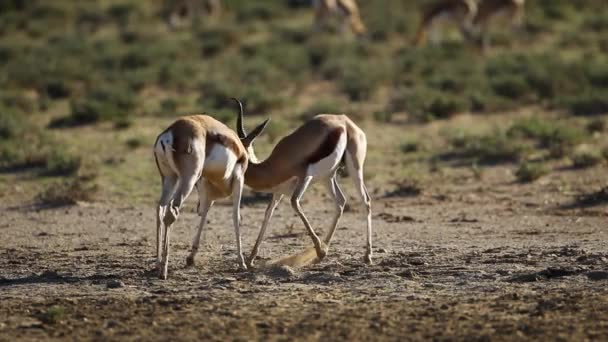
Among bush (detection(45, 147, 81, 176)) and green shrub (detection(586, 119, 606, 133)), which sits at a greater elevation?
green shrub (detection(586, 119, 606, 133))

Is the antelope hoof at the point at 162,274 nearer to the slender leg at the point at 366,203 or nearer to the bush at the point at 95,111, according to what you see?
the slender leg at the point at 366,203

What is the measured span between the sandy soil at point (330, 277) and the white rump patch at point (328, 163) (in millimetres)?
825

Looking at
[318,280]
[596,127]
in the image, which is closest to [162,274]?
[318,280]

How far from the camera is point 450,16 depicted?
→ 3073cm

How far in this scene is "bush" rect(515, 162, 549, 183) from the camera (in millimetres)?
15359

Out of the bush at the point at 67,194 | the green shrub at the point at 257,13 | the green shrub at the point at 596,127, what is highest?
the green shrub at the point at 257,13

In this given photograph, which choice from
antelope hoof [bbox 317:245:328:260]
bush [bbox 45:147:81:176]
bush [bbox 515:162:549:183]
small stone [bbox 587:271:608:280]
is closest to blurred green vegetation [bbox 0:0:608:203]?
bush [bbox 45:147:81:176]

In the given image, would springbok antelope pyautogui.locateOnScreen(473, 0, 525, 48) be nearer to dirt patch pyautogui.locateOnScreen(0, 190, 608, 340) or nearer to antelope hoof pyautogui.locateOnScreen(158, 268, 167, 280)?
dirt patch pyautogui.locateOnScreen(0, 190, 608, 340)

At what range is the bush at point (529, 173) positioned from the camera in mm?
15359

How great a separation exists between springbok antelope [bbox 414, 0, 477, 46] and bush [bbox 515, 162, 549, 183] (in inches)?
577

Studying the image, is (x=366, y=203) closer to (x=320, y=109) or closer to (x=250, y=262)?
(x=250, y=262)

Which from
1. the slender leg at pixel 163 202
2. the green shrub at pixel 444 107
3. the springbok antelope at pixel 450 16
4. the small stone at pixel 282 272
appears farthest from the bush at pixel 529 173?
the springbok antelope at pixel 450 16

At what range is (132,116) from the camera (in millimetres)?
20141

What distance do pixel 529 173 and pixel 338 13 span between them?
17.1m
